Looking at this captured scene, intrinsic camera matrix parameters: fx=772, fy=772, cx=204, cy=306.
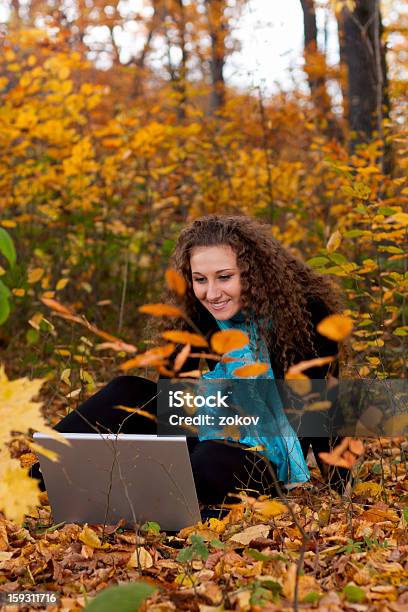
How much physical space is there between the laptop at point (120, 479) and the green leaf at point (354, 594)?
0.69 m

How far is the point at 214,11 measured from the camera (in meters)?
8.72

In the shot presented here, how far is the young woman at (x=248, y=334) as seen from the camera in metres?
2.76

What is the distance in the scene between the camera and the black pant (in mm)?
2666

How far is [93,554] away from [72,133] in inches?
143

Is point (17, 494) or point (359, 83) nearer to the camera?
point (17, 494)

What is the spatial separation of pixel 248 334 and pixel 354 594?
1.26m

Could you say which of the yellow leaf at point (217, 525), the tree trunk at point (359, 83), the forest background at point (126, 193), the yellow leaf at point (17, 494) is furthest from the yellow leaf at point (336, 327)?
the tree trunk at point (359, 83)

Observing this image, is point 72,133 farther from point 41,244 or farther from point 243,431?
point 243,431

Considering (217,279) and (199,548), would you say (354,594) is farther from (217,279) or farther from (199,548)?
(217,279)

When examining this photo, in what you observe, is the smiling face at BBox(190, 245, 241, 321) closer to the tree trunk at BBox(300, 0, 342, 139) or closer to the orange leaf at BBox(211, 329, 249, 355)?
the orange leaf at BBox(211, 329, 249, 355)

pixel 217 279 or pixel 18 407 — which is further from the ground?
pixel 217 279

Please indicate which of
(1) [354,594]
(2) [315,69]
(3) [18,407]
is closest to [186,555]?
(1) [354,594]

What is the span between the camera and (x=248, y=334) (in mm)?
2881

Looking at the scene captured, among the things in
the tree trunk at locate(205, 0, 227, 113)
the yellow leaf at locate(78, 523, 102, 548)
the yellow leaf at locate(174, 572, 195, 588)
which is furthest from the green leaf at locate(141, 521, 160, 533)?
the tree trunk at locate(205, 0, 227, 113)
